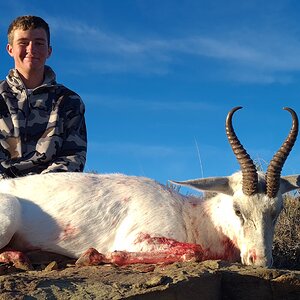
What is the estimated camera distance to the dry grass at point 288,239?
940cm

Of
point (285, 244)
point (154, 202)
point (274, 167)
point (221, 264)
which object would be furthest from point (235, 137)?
point (285, 244)

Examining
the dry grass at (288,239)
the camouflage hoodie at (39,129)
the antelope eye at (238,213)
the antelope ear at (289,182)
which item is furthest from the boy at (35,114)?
the dry grass at (288,239)

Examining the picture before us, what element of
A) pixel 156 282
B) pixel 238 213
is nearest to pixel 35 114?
pixel 238 213

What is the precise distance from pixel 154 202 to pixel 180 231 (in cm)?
41

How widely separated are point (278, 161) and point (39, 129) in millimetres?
3576

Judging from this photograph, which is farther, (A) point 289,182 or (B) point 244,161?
(A) point 289,182

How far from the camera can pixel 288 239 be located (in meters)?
9.98

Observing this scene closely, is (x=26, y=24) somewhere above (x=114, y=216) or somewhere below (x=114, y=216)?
above

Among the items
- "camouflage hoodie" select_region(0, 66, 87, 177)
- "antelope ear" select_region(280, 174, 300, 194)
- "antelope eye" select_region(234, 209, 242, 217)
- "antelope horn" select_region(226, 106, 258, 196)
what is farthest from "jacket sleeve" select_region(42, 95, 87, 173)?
"antelope ear" select_region(280, 174, 300, 194)

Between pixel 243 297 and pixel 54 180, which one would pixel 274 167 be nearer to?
pixel 243 297

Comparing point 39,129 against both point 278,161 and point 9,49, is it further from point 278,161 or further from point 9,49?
point 278,161

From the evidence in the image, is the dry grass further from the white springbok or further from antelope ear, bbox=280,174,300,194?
the white springbok

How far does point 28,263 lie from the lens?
5801 mm

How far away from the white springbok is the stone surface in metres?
0.48
